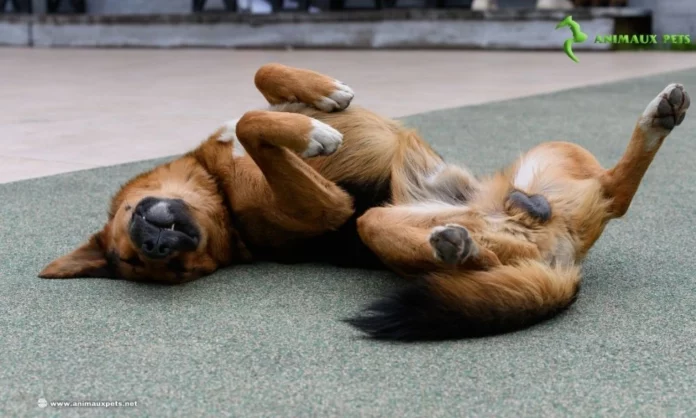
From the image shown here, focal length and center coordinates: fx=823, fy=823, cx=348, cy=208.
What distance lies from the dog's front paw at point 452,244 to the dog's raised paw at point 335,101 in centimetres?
77

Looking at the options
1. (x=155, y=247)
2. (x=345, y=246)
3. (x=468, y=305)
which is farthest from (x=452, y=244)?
(x=155, y=247)

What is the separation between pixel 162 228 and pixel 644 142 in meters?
1.34

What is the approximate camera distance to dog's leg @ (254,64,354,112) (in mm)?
2570

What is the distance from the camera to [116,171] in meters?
3.76

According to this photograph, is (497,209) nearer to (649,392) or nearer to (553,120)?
(649,392)

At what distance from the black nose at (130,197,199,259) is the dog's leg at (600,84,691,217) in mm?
1169

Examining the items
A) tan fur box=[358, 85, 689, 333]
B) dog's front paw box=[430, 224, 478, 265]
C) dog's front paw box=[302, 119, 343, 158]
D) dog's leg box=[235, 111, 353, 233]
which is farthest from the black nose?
dog's front paw box=[430, 224, 478, 265]

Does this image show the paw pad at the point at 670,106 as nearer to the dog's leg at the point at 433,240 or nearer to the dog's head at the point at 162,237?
the dog's leg at the point at 433,240

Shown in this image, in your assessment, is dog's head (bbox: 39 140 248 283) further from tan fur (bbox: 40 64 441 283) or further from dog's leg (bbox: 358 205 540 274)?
dog's leg (bbox: 358 205 540 274)

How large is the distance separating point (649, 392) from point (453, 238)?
570 mm

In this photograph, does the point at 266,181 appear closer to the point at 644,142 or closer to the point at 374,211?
the point at 374,211

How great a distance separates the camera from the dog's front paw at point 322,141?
228 centimetres

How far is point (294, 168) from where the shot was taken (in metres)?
2.26

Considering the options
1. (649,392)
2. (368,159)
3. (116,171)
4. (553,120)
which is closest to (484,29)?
(553,120)
